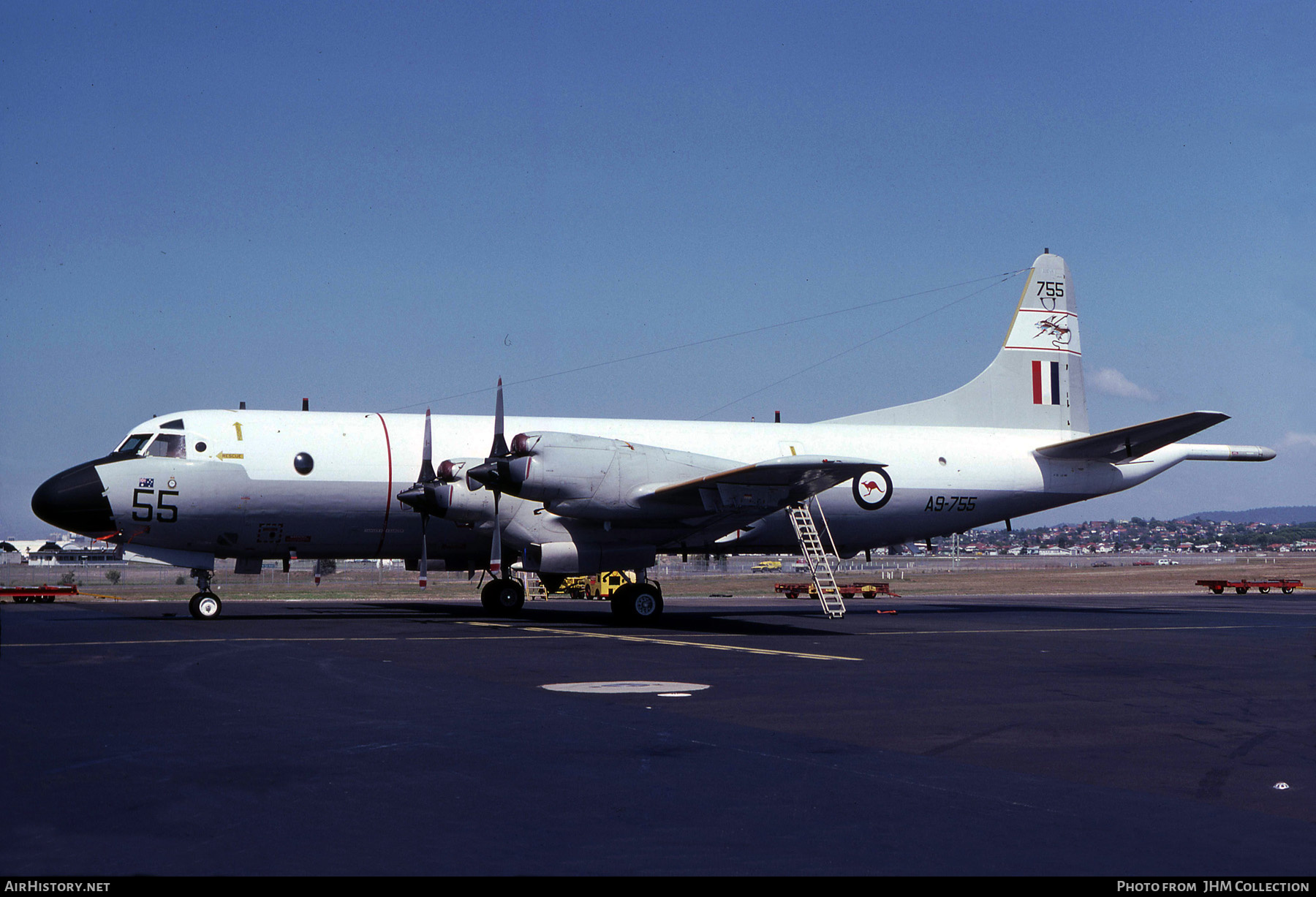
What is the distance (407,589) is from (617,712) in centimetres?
4123

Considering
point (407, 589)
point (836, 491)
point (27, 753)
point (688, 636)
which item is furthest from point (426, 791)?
point (407, 589)

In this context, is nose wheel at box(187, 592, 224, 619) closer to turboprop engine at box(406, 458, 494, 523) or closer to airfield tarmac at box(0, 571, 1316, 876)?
turboprop engine at box(406, 458, 494, 523)

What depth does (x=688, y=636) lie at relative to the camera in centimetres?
2148

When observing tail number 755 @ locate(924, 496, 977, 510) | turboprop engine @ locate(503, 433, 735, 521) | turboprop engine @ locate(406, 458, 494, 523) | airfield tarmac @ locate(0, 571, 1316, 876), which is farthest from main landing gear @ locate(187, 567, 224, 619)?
tail number 755 @ locate(924, 496, 977, 510)

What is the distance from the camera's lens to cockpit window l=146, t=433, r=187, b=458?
24719 millimetres

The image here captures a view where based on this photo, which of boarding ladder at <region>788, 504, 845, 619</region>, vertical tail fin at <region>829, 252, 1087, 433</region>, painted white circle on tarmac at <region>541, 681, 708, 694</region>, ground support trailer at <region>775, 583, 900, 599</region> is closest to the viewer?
painted white circle on tarmac at <region>541, 681, 708, 694</region>

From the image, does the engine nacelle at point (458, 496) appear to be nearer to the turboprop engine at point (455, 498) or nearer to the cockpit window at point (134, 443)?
the turboprop engine at point (455, 498)

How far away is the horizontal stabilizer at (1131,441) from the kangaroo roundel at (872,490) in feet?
17.2

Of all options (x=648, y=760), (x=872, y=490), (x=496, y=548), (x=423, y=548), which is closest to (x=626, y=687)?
(x=648, y=760)

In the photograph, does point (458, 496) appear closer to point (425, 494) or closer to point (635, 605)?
point (425, 494)

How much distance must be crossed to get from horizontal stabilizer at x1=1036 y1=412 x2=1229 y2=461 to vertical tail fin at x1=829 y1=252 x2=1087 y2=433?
171 centimetres

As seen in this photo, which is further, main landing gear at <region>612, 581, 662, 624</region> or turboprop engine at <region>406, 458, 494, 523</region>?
turboprop engine at <region>406, 458, 494, 523</region>
